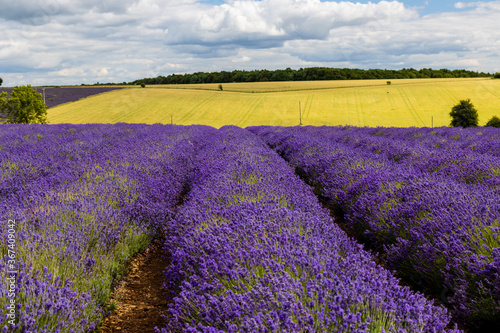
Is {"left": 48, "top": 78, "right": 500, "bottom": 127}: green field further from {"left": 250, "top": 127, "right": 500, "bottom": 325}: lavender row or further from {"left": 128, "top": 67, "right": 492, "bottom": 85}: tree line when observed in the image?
{"left": 250, "top": 127, "right": 500, "bottom": 325}: lavender row

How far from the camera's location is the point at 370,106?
43.2 metres

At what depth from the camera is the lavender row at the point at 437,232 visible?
8.23ft

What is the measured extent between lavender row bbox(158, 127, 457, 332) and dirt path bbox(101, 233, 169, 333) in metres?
0.64

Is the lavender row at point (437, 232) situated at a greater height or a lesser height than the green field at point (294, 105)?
lesser

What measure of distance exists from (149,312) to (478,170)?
15.2 ft

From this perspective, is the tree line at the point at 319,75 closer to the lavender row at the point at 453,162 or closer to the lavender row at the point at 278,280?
the lavender row at the point at 453,162

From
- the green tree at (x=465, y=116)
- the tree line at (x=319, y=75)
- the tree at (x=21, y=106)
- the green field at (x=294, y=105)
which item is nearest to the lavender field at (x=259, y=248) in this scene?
the green tree at (x=465, y=116)

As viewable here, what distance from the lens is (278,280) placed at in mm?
1867

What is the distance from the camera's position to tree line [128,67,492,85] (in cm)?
7300

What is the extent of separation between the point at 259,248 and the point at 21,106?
37533 millimetres

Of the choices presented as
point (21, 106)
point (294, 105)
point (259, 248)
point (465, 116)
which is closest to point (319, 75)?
point (294, 105)

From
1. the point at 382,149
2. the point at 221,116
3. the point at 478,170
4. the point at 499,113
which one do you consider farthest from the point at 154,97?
the point at 478,170

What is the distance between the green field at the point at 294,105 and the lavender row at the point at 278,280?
3412cm

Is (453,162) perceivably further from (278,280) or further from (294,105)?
(294,105)
